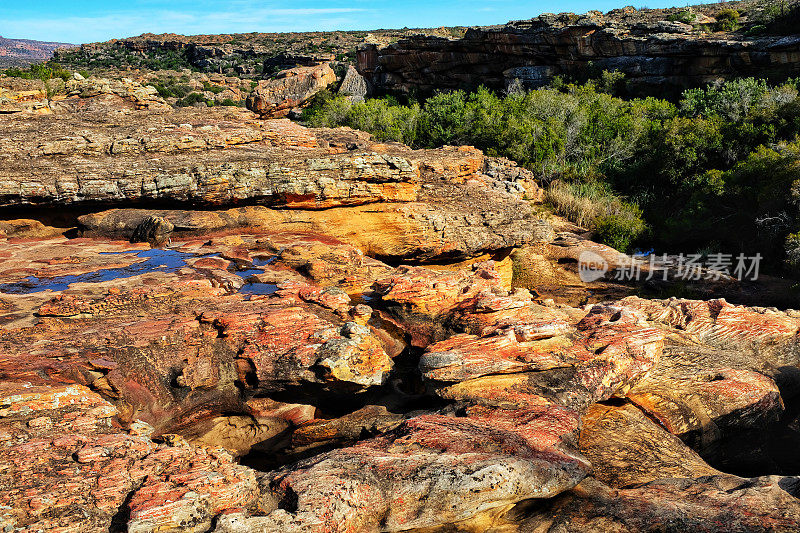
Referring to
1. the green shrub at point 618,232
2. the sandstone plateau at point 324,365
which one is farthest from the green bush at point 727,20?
the sandstone plateau at point 324,365

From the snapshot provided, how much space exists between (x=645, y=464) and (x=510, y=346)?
204cm

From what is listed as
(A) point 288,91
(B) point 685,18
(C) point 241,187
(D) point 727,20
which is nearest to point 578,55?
(B) point 685,18

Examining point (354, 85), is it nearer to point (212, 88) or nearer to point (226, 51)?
point (212, 88)

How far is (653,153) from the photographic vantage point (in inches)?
965

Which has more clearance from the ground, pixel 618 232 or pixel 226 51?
pixel 226 51

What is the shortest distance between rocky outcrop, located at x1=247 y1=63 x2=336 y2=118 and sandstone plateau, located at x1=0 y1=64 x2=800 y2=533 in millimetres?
30216

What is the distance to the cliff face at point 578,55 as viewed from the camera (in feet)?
128

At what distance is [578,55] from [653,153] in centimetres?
2554

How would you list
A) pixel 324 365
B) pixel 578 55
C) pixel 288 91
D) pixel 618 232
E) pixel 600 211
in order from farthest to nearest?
pixel 578 55 < pixel 288 91 < pixel 600 211 < pixel 618 232 < pixel 324 365

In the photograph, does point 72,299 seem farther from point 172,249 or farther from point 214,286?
point 172,249

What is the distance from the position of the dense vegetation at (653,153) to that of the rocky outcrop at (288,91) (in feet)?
36.6

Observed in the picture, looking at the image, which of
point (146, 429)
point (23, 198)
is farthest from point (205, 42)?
point (146, 429)

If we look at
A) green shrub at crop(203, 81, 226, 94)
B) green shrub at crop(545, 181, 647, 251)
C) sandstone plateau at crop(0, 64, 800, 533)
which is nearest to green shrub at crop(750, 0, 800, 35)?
green shrub at crop(545, 181, 647, 251)

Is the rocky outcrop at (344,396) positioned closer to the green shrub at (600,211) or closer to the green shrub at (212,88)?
the green shrub at (600,211)
